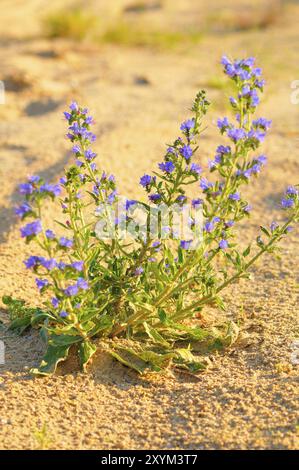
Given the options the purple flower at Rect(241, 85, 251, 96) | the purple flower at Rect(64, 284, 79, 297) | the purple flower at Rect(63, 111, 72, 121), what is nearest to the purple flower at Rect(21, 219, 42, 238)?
the purple flower at Rect(64, 284, 79, 297)

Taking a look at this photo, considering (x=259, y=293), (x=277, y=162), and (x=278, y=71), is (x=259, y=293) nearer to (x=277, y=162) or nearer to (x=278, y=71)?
(x=277, y=162)

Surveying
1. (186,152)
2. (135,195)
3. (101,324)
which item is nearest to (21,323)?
(101,324)

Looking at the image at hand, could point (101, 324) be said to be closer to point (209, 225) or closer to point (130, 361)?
point (130, 361)

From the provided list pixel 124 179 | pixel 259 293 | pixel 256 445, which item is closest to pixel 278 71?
pixel 124 179

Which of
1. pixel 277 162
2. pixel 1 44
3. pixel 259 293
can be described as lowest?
pixel 259 293

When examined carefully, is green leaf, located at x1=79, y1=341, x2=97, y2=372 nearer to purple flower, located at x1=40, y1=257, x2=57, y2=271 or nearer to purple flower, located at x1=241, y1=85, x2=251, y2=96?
purple flower, located at x1=40, y1=257, x2=57, y2=271

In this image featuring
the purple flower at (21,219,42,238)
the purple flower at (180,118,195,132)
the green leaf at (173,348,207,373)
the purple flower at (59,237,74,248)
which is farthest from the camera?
the green leaf at (173,348,207,373)
